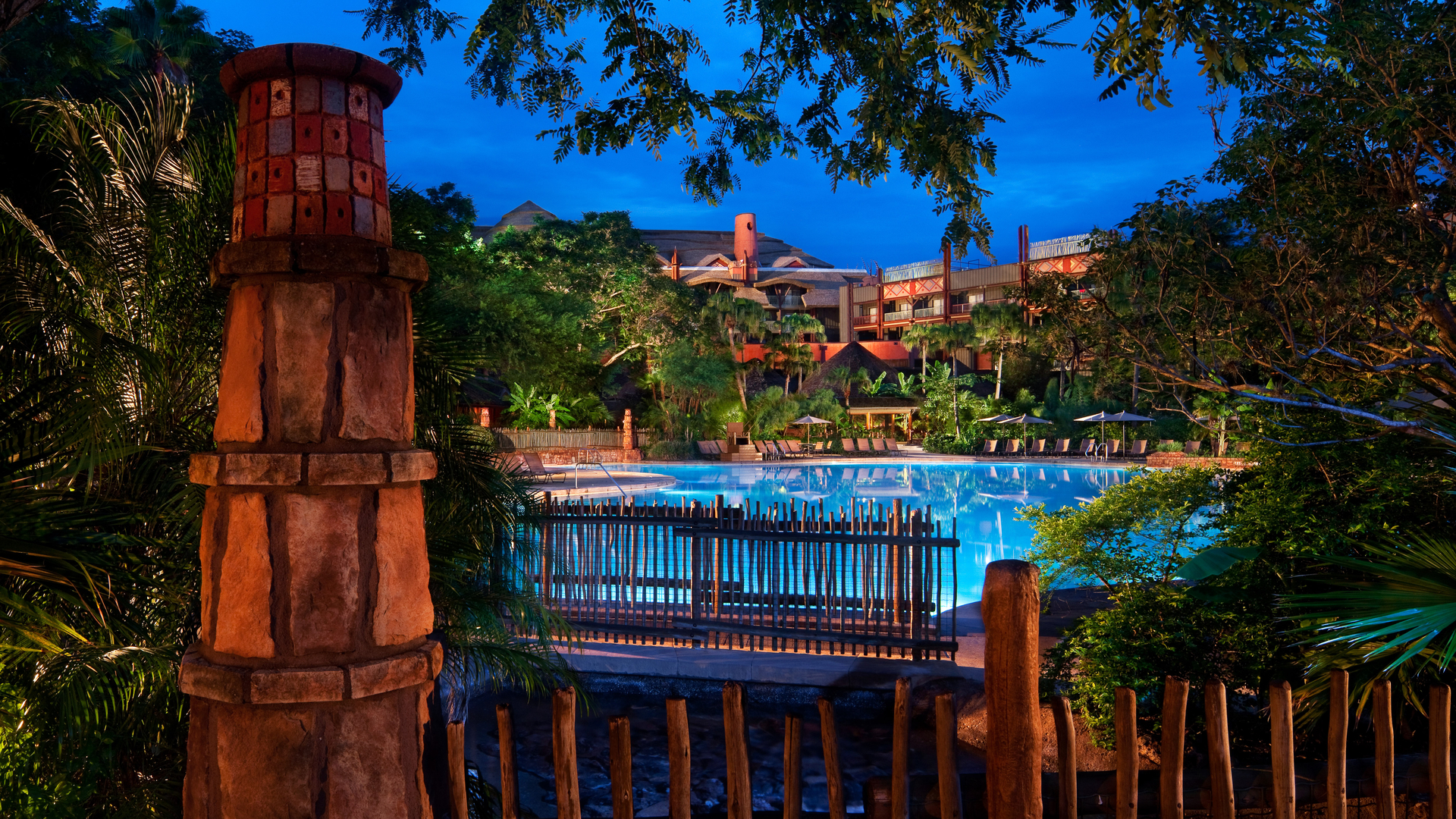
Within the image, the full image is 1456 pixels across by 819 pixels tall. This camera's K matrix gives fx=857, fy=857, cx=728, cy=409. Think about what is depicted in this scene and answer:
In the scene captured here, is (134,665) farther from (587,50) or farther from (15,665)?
(587,50)

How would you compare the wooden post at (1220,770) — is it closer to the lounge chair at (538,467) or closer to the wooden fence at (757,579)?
the wooden fence at (757,579)

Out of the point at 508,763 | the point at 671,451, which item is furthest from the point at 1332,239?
the point at 671,451

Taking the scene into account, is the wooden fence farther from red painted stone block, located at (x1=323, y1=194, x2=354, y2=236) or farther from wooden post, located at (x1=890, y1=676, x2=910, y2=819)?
red painted stone block, located at (x1=323, y1=194, x2=354, y2=236)

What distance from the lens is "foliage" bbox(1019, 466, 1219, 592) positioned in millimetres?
5781

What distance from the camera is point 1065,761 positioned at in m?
2.48

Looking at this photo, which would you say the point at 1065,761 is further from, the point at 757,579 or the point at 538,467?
the point at 538,467

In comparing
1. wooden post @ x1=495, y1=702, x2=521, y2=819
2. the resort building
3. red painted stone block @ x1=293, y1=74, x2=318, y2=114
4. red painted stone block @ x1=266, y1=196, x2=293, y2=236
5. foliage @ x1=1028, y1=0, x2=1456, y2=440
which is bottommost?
wooden post @ x1=495, y1=702, x2=521, y2=819

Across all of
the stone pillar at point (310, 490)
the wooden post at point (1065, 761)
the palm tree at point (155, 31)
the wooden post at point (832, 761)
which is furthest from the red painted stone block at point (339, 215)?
the palm tree at point (155, 31)

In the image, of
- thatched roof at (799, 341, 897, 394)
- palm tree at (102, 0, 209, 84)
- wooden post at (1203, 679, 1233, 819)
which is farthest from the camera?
thatched roof at (799, 341, 897, 394)

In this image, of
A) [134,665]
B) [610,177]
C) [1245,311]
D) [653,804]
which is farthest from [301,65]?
[610,177]

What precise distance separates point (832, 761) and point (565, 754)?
742 mm

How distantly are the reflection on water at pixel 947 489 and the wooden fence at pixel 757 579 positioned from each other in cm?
527

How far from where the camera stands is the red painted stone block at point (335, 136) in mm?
1403

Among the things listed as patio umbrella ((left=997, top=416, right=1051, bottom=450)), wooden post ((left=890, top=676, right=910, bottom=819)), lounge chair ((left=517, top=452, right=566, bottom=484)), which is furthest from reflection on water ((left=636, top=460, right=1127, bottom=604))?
wooden post ((left=890, top=676, right=910, bottom=819))
